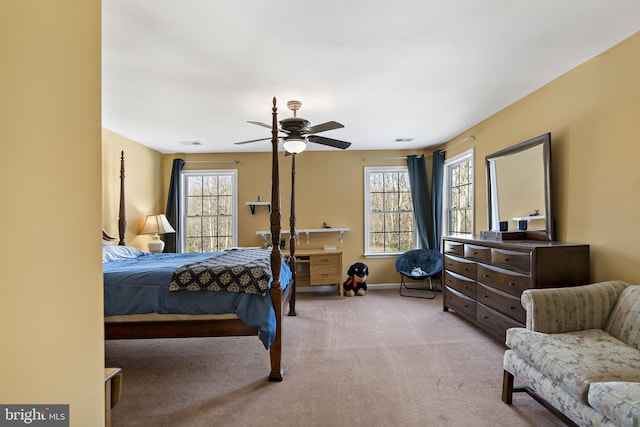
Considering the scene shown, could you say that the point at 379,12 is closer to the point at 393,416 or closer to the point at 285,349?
the point at 393,416

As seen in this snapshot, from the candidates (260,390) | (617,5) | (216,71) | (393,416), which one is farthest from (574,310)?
(216,71)

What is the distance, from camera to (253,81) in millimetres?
2740

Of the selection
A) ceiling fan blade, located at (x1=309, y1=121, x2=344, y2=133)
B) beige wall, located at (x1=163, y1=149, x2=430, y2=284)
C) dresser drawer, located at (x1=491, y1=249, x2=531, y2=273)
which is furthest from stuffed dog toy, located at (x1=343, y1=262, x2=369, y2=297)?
ceiling fan blade, located at (x1=309, y1=121, x2=344, y2=133)

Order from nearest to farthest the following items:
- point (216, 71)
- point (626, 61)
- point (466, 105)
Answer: point (626, 61), point (216, 71), point (466, 105)

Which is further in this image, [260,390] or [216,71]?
[216,71]

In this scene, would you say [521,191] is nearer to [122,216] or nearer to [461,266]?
[461,266]

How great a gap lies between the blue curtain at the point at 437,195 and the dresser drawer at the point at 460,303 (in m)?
1.41

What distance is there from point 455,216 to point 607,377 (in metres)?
3.71

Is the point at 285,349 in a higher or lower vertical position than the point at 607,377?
lower

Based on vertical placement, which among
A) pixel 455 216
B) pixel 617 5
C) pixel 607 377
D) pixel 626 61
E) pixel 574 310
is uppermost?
pixel 617 5

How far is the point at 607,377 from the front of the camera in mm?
1534

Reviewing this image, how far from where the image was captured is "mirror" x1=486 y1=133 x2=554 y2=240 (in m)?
2.89

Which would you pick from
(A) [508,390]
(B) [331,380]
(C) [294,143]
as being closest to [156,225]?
(C) [294,143]

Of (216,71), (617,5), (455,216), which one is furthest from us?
(455,216)
